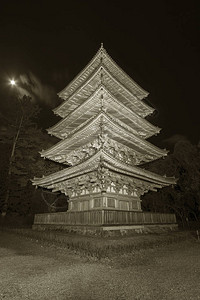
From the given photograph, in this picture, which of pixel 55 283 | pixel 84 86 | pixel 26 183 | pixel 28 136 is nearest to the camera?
pixel 55 283

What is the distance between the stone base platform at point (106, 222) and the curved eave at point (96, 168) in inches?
117

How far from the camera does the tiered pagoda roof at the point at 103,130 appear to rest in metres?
14.2

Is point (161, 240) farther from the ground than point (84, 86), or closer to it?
closer to it

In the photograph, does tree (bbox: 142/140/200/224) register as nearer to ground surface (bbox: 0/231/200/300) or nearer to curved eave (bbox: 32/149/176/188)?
curved eave (bbox: 32/149/176/188)

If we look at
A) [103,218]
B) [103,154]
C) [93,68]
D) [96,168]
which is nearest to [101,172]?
[96,168]

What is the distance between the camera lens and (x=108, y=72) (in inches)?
650

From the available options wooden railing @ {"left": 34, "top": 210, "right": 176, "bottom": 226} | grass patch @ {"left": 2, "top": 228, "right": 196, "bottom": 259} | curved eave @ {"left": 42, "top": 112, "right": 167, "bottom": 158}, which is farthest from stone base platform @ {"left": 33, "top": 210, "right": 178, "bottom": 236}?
curved eave @ {"left": 42, "top": 112, "right": 167, "bottom": 158}

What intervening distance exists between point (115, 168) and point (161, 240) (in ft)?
17.7

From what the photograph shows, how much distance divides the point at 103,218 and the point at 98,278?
568cm

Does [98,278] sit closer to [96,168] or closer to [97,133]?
[96,168]

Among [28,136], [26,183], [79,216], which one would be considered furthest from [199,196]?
[28,136]

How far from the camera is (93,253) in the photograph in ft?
24.5

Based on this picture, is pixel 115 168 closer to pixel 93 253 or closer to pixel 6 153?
pixel 93 253

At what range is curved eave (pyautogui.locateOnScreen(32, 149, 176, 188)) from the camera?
12.4 metres
